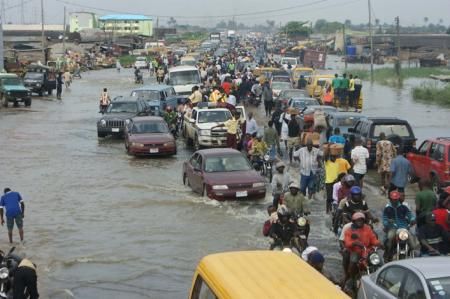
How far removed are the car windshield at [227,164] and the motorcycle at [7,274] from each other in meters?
9.87

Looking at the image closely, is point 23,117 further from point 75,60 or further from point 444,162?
point 75,60

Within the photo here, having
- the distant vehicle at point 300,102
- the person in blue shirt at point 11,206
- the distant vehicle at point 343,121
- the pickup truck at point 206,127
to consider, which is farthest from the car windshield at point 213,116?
the person in blue shirt at point 11,206

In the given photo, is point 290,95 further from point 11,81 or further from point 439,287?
point 439,287

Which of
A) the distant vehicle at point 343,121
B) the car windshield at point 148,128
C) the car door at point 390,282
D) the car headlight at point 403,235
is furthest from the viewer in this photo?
the car windshield at point 148,128

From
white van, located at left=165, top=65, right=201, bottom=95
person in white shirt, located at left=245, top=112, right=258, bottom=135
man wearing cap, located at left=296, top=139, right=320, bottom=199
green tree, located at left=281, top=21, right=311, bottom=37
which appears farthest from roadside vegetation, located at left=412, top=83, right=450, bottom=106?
green tree, located at left=281, top=21, right=311, bottom=37

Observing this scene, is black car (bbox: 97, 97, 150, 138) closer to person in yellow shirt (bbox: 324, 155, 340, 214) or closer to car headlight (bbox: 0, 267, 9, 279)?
person in yellow shirt (bbox: 324, 155, 340, 214)

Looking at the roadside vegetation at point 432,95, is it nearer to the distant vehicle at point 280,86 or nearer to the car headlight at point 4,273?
the distant vehicle at point 280,86

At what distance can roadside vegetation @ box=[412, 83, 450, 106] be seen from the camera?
46.6 m

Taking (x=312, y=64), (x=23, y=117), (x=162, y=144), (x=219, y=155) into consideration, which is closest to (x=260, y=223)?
(x=219, y=155)

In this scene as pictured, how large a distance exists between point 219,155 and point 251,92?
23.0m

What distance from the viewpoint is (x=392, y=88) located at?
194 feet

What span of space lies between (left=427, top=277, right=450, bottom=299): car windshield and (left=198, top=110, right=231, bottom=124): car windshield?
20710mm

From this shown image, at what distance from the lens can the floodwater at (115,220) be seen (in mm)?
13750

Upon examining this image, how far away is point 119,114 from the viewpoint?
32344mm
